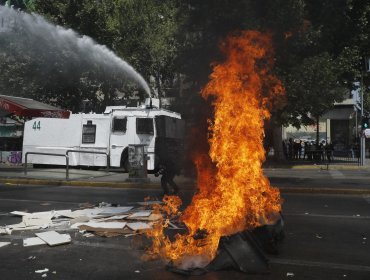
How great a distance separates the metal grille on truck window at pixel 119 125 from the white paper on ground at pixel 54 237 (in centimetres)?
1212

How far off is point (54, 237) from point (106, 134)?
1283 cm

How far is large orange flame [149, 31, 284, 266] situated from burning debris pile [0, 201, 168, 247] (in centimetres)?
97

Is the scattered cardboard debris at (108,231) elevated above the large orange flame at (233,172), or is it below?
below

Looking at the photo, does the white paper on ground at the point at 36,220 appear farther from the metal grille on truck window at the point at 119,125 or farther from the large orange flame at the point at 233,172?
the metal grille on truck window at the point at 119,125

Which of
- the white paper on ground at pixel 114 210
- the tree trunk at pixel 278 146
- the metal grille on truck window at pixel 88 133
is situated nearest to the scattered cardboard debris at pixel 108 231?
the white paper on ground at pixel 114 210

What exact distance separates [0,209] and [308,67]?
648 inches

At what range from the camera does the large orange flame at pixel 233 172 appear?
572 cm

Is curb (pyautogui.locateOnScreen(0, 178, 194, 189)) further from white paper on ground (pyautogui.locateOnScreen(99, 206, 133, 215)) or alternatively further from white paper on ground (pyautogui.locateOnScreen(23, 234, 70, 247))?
white paper on ground (pyautogui.locateOnScreen(23, 234, 70, 247))

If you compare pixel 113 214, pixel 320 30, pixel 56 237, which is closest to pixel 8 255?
pixel 56 237

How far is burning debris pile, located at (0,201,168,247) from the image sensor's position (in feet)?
22.7

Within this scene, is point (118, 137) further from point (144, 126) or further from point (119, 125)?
point (144, 126)

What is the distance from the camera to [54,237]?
6.82 m

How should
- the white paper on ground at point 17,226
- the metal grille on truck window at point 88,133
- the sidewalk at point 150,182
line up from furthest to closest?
the metal grille on truck window at point 88,133 < the sidewalk at point 150,182 < the white paper on ground at point 17,226

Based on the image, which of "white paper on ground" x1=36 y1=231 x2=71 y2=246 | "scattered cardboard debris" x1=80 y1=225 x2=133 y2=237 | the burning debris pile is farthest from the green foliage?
"white paper on ground" x1=36 y1=231 x2=71 y2=246
